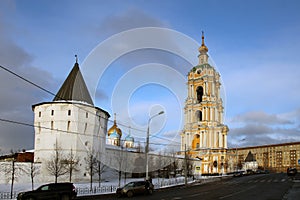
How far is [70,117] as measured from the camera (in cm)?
5388

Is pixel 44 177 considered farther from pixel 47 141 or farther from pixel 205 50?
pixel 205 50

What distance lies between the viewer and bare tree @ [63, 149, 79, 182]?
4995cm

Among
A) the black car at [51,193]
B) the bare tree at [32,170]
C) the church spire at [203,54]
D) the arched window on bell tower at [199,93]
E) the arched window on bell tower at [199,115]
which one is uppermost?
the church spire at [203,54]

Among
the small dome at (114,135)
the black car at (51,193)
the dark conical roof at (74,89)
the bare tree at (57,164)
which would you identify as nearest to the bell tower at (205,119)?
the small dome at (114,135)

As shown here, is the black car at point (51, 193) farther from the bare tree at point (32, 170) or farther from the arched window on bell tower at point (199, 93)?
the arched window on bell tower at point (199, 93)

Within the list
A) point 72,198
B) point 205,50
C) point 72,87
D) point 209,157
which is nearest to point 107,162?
point 72,87

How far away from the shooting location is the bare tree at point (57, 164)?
4940cm

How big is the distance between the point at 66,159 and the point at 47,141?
15.0 ft

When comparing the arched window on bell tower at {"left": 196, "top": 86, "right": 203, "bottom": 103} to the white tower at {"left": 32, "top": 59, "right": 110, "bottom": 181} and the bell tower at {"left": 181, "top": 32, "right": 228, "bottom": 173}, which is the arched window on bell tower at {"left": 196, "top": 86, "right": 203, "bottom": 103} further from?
the white tower at {"left": 32, "top": 59, "right": 110, "bottom": 181}

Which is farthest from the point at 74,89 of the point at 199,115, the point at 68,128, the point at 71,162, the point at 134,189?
the point at 199,115

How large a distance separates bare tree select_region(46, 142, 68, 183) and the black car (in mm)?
21715

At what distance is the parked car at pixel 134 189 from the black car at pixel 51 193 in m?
4.71

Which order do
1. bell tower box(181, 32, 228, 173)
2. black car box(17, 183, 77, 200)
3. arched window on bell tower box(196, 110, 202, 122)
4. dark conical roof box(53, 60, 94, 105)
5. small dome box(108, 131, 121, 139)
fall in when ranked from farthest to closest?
1. arched window on bell tower box(196, 110, 202, 122)
2. bell tower box(181, 32, 228, 173)
3. small dome box(108, 131, 121, 139)
4. dark conical roof box(53, 60, 94, 105)
5. black car box(17, 183, 77, 200)

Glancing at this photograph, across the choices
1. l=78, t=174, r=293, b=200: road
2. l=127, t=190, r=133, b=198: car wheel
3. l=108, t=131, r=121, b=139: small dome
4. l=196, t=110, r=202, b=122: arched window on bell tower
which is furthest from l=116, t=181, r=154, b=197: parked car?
l=196, t=110, r=202, b=122: arched window on bell tower
